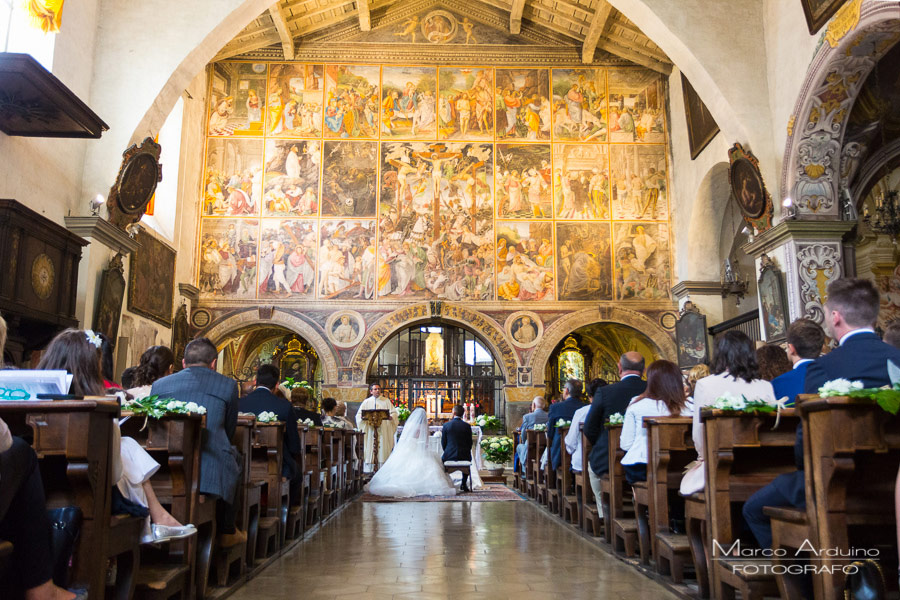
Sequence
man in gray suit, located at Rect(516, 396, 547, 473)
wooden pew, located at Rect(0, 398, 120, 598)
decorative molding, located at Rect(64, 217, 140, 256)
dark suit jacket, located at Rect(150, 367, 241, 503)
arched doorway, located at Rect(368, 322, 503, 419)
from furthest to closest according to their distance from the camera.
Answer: arched doorway, located at Rect(368, 322, 503, 419) < man in gray suit, located at Rect(516, 396, 547, 473) < decorative molding, located at Rect(64, 217, 140, 256) < dark suit jacket, located at Rect(150, 367, 241, 503) < wooden pew, located at Rect(0, 398, 120, 598)

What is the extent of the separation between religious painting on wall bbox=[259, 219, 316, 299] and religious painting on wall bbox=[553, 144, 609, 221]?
6033mm

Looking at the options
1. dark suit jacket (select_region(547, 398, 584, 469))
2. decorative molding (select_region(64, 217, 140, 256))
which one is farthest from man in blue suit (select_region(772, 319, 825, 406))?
decorative molding (select_region(64, 217, 140, 256))

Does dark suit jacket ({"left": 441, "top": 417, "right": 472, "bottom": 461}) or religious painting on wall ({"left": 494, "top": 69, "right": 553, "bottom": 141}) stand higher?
religious painting on wall ({"left": 494, "top": 69, "right": 553, "bottom": 141})

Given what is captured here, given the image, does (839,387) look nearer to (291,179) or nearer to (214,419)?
(214,419)

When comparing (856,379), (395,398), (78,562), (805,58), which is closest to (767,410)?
(856,379)

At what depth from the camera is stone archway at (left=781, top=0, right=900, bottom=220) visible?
939 centimetres

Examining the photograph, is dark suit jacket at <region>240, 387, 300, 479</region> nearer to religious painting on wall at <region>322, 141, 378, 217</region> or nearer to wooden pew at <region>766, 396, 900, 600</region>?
wooden pew at <region>766, 396, 900, 600</region>

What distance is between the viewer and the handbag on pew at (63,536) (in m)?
2.84

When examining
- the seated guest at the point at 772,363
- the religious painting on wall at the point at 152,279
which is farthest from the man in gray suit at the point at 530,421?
the seated guest at the point at 772,363

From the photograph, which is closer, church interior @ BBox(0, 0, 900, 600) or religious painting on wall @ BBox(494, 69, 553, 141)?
church interior @ BBox(0, 0, 900, 600)

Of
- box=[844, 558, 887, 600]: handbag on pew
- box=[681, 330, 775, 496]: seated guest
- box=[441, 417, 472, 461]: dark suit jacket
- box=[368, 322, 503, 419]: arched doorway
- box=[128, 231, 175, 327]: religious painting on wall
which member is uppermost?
box=[128, 231, 175, 327]: religious painting on wall

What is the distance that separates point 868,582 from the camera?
8.70 ft

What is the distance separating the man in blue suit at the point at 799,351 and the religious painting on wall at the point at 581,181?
13.8m

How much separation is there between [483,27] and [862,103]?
10369mm
